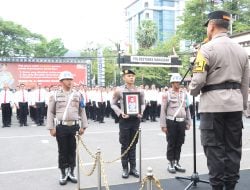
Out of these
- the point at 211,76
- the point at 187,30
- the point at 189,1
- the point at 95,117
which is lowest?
the point at 95,117

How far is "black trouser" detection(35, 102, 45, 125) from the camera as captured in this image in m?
17.1

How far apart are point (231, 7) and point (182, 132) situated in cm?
2888

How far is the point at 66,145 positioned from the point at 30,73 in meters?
20.2

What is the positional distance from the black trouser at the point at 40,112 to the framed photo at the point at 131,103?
11154 mm

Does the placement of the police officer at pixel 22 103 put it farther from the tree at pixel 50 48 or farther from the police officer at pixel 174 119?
the tree at pixel 50 48

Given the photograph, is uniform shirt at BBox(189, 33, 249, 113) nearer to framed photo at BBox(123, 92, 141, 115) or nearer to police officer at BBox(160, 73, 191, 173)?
framed photo at BBox(123, 92, 141, 115)

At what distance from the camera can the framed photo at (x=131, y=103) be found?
21.8 ft

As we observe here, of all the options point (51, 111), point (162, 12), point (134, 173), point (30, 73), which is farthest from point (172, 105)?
point (162, 12)

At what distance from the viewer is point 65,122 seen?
20.7ft

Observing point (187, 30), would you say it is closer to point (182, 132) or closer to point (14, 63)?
point (14, 63)

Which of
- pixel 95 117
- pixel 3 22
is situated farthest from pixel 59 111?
pixel 3 22

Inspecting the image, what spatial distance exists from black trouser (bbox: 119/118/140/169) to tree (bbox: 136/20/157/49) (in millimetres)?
46787

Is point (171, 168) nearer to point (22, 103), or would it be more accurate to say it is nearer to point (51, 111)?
point (51, 111)

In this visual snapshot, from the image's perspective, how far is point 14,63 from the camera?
25.2 m
